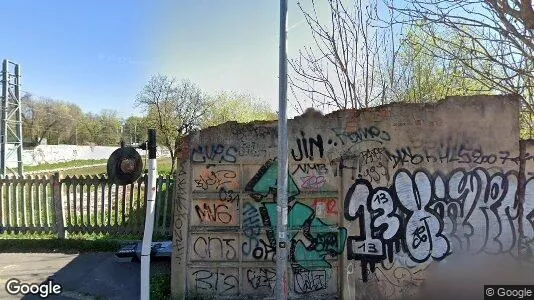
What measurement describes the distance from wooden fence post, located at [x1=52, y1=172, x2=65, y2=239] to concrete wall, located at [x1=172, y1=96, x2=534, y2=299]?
14.9 ft

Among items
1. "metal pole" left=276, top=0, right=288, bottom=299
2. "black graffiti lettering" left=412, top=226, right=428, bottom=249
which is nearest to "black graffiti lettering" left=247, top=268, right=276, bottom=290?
"metal pole" left=276, top=0, right=288, bottom=299

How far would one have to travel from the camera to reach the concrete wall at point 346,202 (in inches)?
211

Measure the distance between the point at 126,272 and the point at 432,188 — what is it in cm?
529

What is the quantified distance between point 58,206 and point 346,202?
6.75m

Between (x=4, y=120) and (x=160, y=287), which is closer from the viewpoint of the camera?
(x=160, y=287)

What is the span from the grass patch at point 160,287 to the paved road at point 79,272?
27 centimetres

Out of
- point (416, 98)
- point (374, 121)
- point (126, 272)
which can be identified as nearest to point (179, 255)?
point (126, 272)

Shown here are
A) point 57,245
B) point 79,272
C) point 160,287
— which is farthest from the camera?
point 57,245

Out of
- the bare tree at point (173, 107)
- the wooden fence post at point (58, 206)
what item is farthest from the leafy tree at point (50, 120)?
the wooden fence post at point (58, 206)

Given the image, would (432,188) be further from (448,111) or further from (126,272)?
(126,272)

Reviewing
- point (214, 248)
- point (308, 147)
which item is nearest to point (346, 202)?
point (308, 147)

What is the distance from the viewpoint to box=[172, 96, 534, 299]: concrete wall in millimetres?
5371

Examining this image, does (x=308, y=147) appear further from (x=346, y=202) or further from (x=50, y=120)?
(x=50, y=120)

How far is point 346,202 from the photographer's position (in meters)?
5.46
